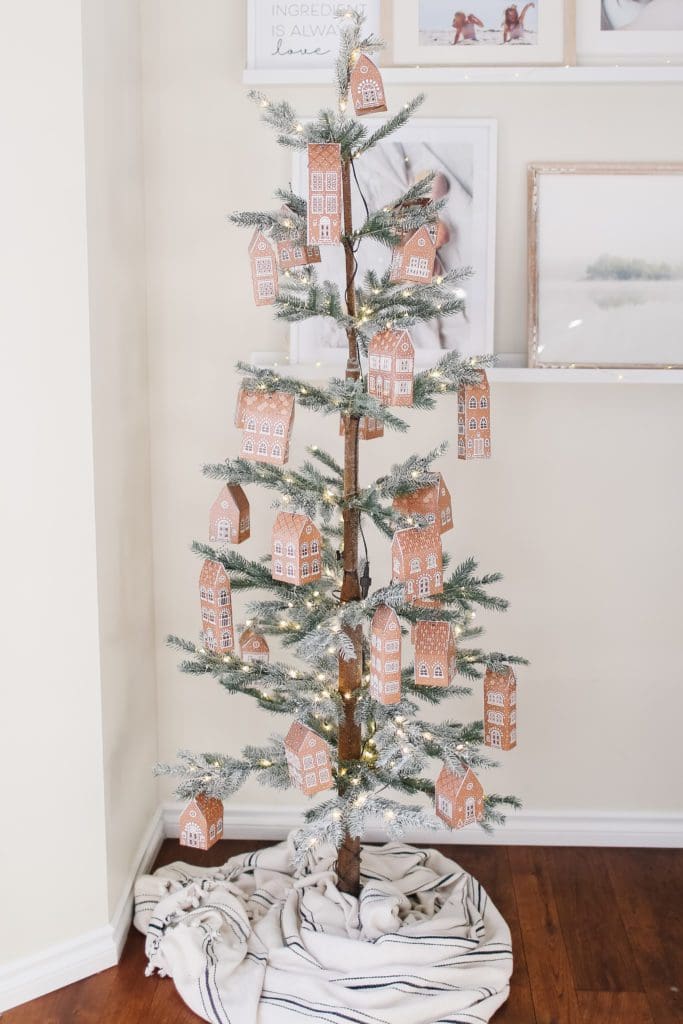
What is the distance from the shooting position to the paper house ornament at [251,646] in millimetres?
2105

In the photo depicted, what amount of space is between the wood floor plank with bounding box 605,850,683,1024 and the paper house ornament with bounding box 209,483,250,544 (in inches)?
49.7

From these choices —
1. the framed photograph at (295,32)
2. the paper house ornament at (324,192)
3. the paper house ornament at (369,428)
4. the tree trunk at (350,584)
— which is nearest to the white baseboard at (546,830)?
the tree trunk at (350,584)

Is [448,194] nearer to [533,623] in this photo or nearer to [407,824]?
[533,623]

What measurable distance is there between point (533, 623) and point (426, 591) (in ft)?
2.62

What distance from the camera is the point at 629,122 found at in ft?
7.67

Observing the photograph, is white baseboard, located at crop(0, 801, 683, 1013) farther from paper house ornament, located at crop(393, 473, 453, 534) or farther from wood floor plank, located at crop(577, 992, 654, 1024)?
paper house ornament, located at crop(393, 473, 453, 534)

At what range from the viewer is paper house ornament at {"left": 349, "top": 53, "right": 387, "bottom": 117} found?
172 cm

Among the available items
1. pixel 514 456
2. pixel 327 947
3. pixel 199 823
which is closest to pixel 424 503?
pixel 514 456

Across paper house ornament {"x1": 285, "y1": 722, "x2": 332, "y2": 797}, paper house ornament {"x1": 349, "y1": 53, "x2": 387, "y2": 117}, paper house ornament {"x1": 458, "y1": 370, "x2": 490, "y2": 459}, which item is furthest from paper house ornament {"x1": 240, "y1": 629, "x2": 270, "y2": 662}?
paper house ornament {"x1": 349, "y1": 53, "x2": 387, "y2": 117}

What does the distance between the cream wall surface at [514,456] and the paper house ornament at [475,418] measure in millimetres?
547

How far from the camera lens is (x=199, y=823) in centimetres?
203

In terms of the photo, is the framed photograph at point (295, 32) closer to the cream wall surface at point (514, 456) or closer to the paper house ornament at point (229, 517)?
the cream wall surface at point (514, 456)

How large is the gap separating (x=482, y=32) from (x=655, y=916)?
2077 millimetres

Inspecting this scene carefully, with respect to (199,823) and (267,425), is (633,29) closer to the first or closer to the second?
(267,425)
